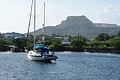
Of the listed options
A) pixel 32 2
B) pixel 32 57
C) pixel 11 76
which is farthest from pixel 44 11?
pixel 11 76

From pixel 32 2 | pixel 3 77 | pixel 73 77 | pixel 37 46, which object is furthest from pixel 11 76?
pixel 32 2

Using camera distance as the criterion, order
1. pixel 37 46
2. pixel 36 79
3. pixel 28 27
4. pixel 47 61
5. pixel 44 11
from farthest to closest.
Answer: pixel 28 27, pixel 44 11, pixel 37 46, pixel 47 61, pixel 36 79

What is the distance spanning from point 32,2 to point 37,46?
2314cm

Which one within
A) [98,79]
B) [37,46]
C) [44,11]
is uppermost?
[44,11]

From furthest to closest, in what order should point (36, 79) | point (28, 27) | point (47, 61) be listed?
1. point (28, 27)
2. point (47, 61)
3. point (36, 79)

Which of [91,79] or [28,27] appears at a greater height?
[28,27]

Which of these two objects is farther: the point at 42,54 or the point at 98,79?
the point at 42,54

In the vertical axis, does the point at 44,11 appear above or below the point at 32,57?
above

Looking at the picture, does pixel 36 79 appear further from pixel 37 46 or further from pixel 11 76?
pixel 37 46

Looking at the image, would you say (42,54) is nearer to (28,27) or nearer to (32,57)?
(32,57)

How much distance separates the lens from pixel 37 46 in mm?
104438

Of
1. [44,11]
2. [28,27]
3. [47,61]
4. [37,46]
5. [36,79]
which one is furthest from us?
[28,27]

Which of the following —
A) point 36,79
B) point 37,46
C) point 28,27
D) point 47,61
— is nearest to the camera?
point 36,79

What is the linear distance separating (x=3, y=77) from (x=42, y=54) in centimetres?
3417
